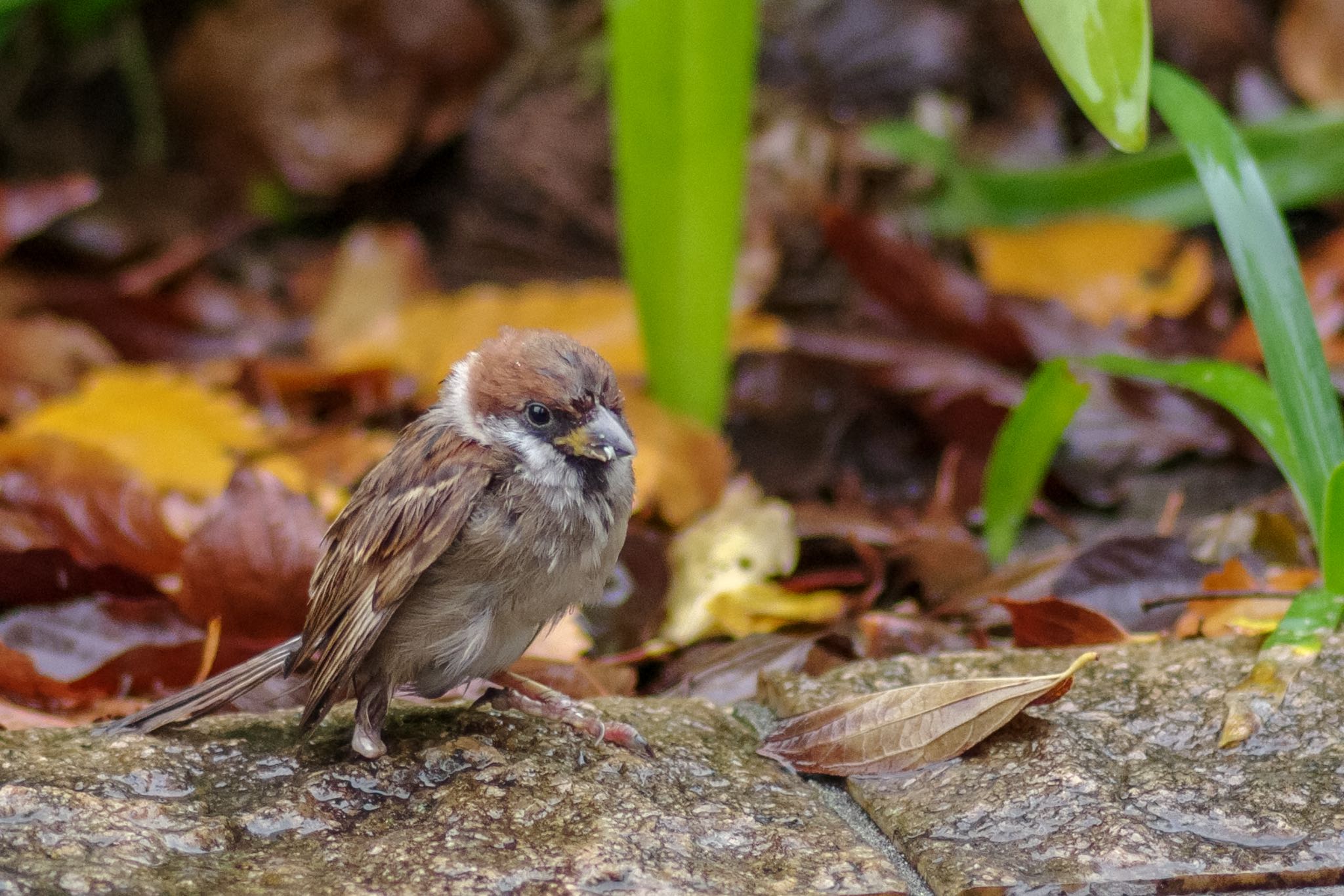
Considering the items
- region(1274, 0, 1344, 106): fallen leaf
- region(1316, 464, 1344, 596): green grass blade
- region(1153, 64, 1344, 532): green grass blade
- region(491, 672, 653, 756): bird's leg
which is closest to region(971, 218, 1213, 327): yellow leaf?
region(1274, 0, 1344, 106): fallen leaf

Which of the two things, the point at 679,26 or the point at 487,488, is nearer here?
the point at 487,488

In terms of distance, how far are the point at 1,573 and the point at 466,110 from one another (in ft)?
10.3

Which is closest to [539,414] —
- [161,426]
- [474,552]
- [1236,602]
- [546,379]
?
[546,379]

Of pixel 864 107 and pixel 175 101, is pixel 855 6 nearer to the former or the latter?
pixel 864 107

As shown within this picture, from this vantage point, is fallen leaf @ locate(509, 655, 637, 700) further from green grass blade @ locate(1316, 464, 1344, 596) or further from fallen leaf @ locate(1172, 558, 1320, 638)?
green grass blade @ locate(1316, 464, 1344, 596)

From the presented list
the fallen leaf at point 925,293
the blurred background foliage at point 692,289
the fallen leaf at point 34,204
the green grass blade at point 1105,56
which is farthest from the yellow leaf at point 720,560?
the fallen leaf at point 34,204

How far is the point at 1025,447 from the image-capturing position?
3244 millimetres

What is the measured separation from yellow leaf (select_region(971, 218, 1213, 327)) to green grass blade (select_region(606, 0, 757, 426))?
1298 mm

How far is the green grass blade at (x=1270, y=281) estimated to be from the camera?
2611mm

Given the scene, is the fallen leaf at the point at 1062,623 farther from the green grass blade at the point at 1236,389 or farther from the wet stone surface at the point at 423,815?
the wet stone surface at the point at 423,815

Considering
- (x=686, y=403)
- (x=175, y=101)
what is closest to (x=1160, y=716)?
(x=686, y=403)

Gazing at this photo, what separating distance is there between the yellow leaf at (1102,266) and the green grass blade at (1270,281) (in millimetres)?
1793

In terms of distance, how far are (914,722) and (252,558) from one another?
1390 mm

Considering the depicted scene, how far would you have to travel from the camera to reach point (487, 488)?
2.49 meters
